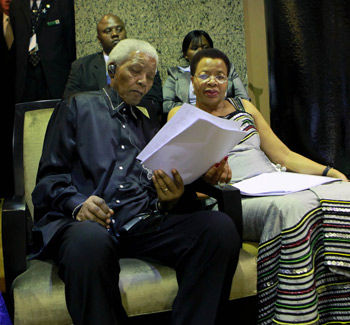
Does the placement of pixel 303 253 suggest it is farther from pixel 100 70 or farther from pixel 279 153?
pixel 100 70

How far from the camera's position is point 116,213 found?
160 cm

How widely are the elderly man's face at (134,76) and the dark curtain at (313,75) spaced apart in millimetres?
969

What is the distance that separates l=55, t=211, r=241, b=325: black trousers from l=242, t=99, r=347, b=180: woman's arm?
0.88m

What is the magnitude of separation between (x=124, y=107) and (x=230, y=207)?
619 mm

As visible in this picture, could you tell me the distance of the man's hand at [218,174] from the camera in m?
1.66

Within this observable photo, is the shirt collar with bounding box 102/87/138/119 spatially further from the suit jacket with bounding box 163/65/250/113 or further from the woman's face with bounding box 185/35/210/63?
the woman's face with bounding box 185/35/210/63

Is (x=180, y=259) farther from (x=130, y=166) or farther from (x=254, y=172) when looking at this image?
(x=254, y=172)

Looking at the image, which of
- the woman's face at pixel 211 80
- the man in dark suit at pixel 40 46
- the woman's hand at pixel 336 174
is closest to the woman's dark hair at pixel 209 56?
the woman's face at pixel 211 80

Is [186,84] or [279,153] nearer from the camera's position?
[279,153]

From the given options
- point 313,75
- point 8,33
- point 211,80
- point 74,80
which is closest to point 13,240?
point 211,80

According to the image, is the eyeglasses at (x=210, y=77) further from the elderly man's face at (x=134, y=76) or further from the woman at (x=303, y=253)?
the woman at (x=303, y=253)

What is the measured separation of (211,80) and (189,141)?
862 millimetres

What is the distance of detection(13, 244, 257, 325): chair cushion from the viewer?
1328mm

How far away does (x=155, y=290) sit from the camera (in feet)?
4.65
